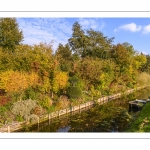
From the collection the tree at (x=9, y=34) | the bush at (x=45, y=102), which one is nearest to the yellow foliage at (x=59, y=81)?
the bush at (x=45, y=102)

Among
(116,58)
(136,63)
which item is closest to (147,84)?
(136,63)

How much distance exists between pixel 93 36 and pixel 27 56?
23364mm

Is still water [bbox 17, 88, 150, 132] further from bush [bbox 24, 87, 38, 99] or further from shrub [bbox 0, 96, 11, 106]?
shrub [bbox 0, 96, 11, 106]

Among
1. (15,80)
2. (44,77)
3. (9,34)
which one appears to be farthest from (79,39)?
(15,80)

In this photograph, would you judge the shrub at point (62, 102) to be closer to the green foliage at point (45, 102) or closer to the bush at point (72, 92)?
the bush at point (72, 92)

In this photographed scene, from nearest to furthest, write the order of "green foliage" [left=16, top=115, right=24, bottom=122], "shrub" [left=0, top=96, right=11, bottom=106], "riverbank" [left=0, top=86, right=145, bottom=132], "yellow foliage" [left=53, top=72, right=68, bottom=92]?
1. "riverbank" [left=0, top=86, right=145, bottom=132]
2. "green foliage" [left=16, top=115, right=24, bottom=122]
3. "shrub" [left=0, top=96, right=11, bottom=106]
4. "yellow foliage" [left=53, top=72, right=68, bottom=92]

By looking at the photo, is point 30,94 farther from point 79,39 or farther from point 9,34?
point 79,39

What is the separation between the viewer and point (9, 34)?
19.0 metres

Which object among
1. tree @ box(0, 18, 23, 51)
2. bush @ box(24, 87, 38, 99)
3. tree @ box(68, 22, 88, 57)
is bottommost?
bush @ box(24, 87, 38, 99)

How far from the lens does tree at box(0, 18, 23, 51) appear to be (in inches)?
734

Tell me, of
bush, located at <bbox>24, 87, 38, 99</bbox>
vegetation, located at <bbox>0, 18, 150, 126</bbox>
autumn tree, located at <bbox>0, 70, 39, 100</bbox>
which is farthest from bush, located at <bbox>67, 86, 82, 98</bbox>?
autumn tree, located at <bbox>0, 70, 39, 100</bbox>

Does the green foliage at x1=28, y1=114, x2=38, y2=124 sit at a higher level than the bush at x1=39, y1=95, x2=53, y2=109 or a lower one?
lower

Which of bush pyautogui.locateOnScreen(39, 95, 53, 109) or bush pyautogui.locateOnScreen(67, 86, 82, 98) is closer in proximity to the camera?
bush pyautogui.locateOnScreen(39, 95, 53, 109)
